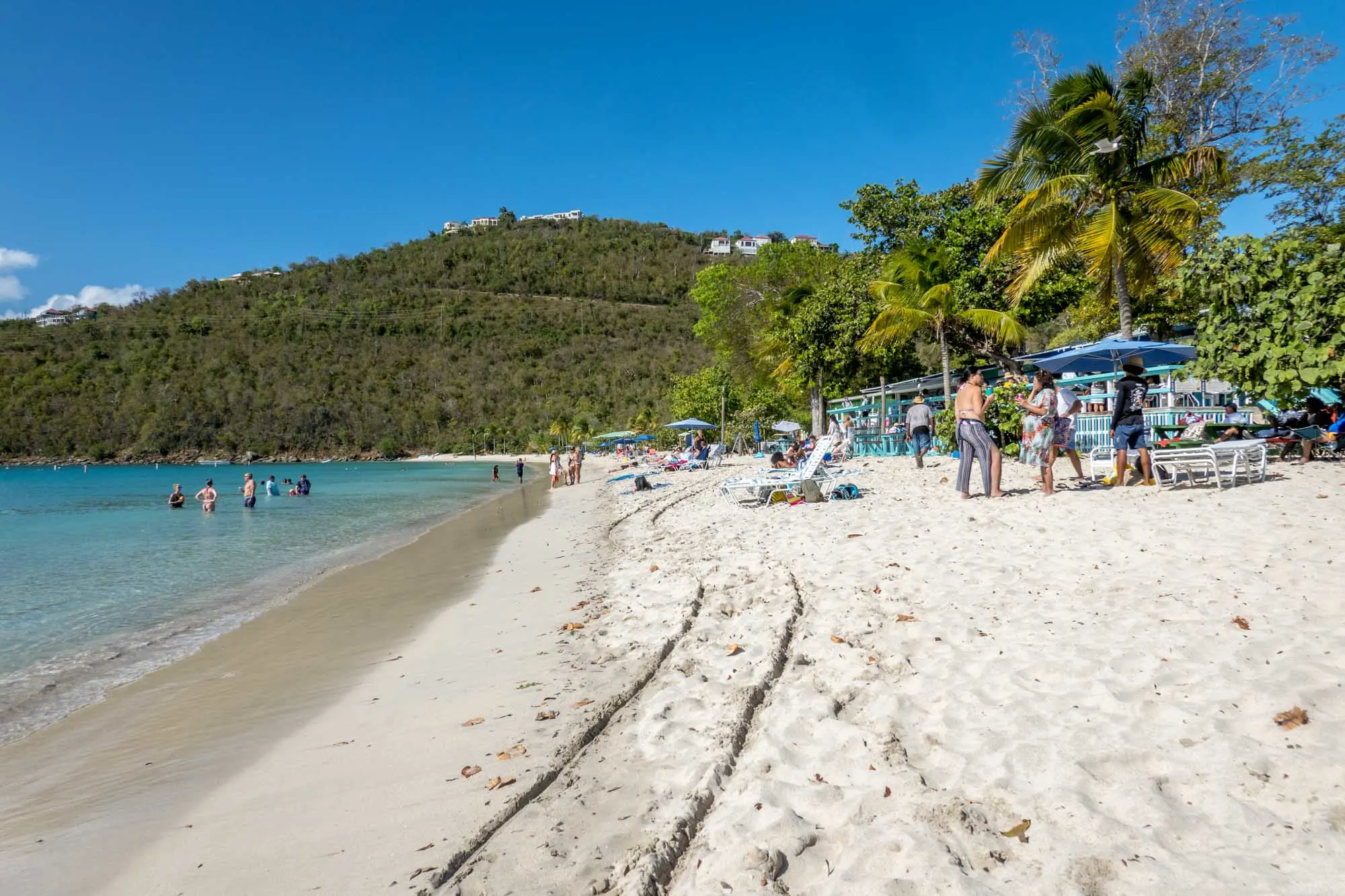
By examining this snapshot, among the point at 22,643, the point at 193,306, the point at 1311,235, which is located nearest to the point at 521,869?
the point at 22,643

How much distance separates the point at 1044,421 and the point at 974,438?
76 centimetres

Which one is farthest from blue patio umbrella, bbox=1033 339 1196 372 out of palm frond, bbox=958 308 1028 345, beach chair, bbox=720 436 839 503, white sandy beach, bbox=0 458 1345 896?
white sandy beach, bbox=0 458 1345 896

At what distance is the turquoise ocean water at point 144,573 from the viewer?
19.4ft

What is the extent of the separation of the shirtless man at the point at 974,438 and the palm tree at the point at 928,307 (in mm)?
9689

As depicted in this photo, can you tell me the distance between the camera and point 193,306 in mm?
108438

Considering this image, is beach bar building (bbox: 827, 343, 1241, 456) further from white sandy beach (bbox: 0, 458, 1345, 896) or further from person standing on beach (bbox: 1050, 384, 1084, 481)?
white sandy beach (bbox: 0, 458, 1345, 896)

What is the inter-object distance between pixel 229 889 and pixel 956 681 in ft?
10.0

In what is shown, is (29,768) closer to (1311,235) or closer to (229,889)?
(229,889)

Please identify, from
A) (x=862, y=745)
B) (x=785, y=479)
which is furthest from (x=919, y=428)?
(x=862, y=745)

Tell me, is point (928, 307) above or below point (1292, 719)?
above

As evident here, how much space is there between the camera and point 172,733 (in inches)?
165

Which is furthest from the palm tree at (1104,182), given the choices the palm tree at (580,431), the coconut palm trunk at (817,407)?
the palm tree at (580,431)

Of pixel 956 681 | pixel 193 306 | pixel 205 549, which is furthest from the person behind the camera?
pixel 193 306

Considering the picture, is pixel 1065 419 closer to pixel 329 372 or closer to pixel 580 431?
pixel 580 431
